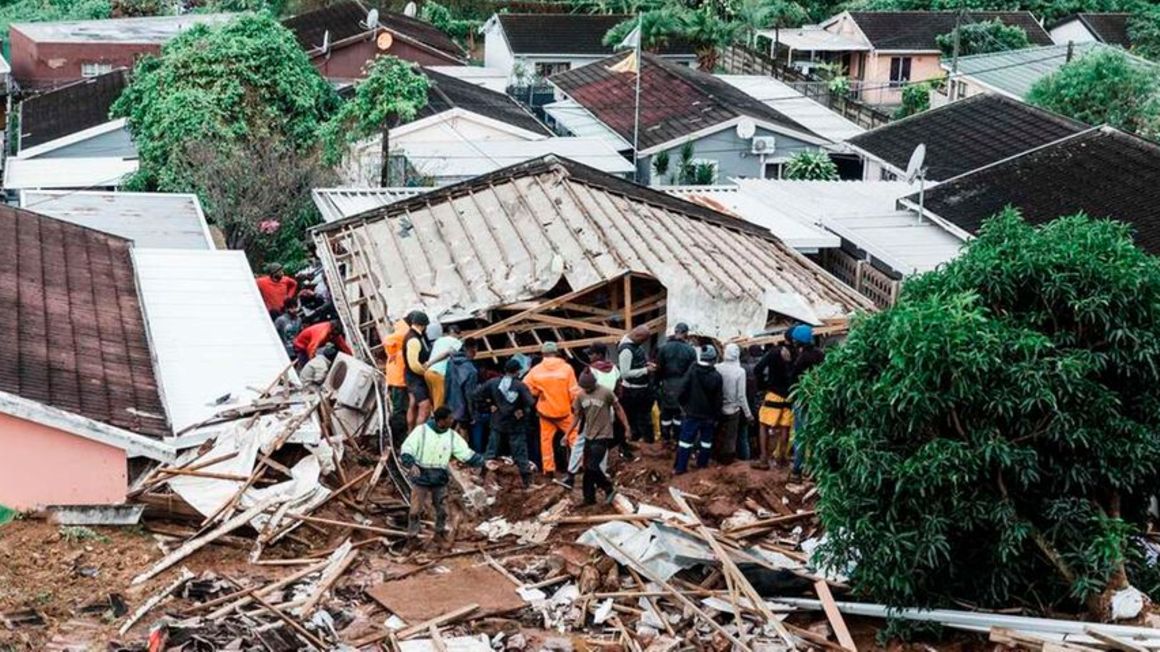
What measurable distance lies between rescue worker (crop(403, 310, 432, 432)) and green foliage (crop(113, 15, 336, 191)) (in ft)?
52.6

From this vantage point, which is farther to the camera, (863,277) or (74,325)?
(863,277)

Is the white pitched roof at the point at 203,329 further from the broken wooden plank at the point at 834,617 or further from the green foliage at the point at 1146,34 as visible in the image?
the green foliage at the point at 1146,34

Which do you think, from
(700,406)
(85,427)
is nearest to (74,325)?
(85,427)

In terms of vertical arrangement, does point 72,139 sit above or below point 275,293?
below

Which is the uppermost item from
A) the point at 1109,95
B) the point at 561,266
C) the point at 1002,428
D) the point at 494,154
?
the point at 1002,428

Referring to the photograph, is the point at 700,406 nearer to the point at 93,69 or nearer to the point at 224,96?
the point at 224,96

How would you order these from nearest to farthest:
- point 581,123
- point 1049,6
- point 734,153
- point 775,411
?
point 775,411, point 734,153, point 581,123, point 1049,6

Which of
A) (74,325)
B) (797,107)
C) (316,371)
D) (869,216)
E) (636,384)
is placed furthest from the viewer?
(797,107)

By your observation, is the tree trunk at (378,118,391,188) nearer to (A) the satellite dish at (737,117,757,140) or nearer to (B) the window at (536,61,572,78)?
(A) the satellite dish at (737,117,757,140)

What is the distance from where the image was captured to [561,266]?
17828 millimetres

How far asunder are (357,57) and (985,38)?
19262mm

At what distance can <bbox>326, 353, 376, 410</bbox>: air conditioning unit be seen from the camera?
1706cm

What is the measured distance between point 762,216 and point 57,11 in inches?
1654

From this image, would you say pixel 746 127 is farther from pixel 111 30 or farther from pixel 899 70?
pixel 111 30
